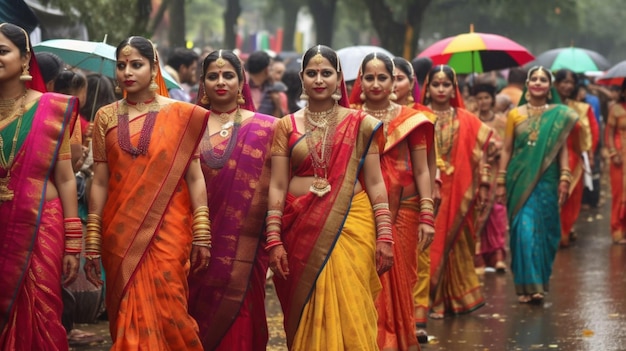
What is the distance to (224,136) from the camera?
743cm

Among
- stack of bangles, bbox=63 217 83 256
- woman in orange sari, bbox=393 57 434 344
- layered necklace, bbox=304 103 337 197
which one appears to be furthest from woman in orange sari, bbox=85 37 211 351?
woman in orange sari, bbox=393 57 434 344

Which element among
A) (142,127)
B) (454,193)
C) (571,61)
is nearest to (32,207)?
(142,127)

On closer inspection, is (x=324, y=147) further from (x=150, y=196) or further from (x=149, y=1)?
(x=149, y=1)

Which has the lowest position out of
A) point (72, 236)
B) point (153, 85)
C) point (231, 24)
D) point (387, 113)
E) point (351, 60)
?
point (72, 236)

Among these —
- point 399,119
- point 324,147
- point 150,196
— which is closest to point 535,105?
point 399,119

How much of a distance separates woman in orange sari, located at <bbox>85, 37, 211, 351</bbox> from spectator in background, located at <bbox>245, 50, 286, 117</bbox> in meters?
5.47

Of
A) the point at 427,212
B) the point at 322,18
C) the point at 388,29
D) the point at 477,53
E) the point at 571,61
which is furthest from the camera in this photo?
the point at 322,18

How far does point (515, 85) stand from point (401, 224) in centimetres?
915

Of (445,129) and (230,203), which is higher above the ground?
(445,129)

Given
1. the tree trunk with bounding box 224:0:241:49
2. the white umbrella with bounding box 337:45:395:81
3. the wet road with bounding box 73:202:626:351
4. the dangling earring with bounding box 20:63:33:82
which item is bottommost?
the wet road with bounding box 73:202:626:351

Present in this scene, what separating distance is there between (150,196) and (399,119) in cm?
207

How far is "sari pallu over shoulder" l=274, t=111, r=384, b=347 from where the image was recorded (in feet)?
22.7

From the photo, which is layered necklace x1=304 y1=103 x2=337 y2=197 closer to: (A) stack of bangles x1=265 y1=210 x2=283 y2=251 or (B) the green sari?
(A) stack of bangles x1=265 y1=210 x2=283 y2=251

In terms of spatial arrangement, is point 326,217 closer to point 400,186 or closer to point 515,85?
point 400,186
